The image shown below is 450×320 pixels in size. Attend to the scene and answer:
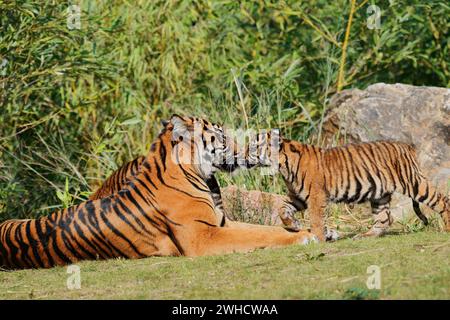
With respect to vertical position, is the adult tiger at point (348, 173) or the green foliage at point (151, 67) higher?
the green foliage at point (151, 67)

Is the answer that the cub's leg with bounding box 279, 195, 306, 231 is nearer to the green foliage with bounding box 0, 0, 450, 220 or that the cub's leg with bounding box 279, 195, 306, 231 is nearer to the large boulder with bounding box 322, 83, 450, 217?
the large boulder with bounding box 322, 83, 450, 217

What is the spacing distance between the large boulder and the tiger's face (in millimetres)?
2487

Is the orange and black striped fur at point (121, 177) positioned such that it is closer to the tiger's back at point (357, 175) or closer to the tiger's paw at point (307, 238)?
the tiger's back at point (357, 175)

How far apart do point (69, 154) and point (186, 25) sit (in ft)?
9.13

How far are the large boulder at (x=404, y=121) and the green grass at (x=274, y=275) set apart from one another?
8.60 feet

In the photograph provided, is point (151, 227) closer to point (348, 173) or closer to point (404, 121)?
point (348, 173)

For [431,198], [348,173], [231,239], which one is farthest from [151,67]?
[231,239]

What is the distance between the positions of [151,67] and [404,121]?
16.1 feet

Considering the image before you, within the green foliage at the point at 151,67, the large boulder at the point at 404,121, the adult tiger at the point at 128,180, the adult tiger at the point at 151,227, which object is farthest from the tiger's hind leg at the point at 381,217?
the green foliage at the point at 151,67

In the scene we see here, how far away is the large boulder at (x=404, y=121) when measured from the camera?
1066 cm

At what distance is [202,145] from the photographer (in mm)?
8680

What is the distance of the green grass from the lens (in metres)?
5.98

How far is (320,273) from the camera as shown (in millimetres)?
6582
